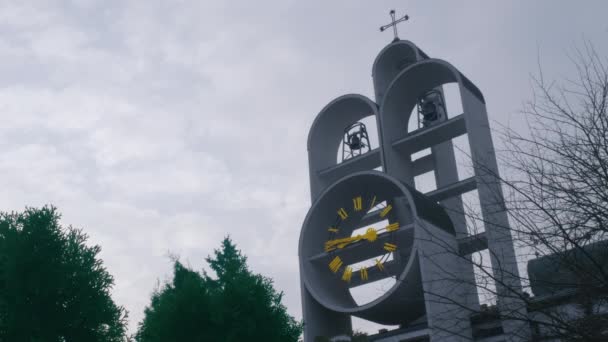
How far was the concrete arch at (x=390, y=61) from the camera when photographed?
34.2m

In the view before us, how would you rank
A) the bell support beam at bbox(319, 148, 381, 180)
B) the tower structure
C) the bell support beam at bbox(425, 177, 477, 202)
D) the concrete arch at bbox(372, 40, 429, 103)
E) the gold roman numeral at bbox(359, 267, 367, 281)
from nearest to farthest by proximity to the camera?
the tower structure < the bell support beam at bbox(425, 177, 477, 202) < the gold roman numeral at bbox(359, 267, 367, 281) < the bell support beam at bbox(319, 148, 381, 180) < the concrete arch at bbox(372, 40, 429, 103)

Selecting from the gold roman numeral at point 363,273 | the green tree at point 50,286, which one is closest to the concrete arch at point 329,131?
the gold roman numeral at point 363,273

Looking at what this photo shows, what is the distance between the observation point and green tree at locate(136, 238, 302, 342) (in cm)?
2122

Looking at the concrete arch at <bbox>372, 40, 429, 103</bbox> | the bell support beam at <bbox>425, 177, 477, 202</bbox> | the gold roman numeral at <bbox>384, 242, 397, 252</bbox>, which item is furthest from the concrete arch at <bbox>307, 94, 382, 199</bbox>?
the gold roman numeral at <bbox>384, 242, 397, 252</bbox>

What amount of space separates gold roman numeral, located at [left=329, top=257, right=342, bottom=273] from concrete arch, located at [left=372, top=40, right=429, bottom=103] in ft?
32.9

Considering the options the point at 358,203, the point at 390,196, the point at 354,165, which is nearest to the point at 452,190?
the point at 390,196

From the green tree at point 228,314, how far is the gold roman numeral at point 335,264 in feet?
22.3

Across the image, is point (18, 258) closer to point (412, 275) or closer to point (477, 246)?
point (412, 275)

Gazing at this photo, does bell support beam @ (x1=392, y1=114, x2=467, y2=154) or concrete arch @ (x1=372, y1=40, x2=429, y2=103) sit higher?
concrete arch @ (x1=372, y1=40, x2=429, y2=103)

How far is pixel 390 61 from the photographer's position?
35.1 m

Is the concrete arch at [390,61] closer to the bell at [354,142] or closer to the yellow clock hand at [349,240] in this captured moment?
the bell at [354,142]

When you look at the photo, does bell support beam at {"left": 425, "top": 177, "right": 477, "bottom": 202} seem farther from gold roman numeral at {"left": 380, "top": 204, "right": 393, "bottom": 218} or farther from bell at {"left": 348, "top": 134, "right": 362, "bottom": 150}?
bell at {"left": 348, "top": 134, "right": 362, "bottom": 150}

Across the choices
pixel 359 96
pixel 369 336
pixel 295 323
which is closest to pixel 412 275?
pixel 369 336

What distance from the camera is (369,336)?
27.2 m
